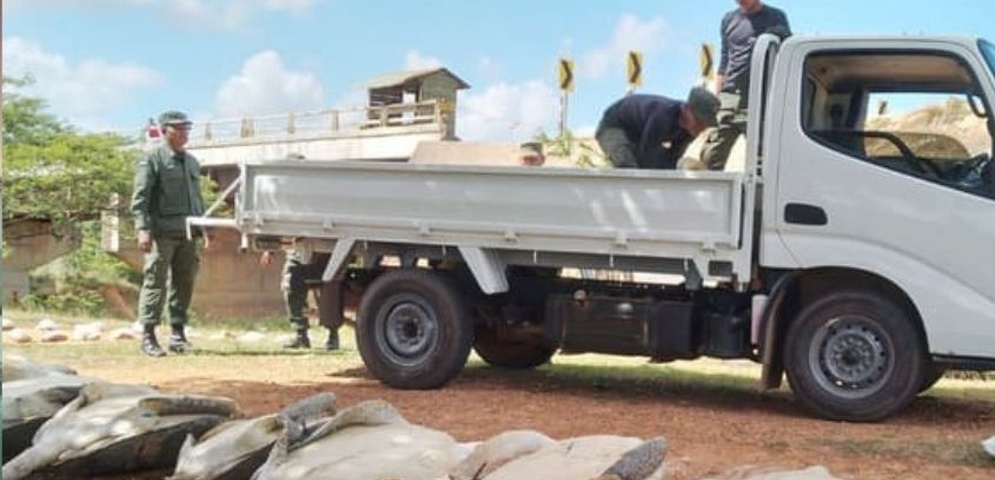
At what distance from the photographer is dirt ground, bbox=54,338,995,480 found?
5.12 m

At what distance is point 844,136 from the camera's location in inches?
257

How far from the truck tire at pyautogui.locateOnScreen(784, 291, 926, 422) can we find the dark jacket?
145 centimetres

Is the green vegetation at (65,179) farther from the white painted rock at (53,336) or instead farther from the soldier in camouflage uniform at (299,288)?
the soldier in camouflage uniform at (299,288)

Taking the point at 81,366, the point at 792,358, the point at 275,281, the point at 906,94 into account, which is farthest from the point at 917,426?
the point at 275,281

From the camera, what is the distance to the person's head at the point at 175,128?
9227 millimetres

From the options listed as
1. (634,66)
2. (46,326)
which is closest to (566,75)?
(634,66)

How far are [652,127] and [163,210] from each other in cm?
401

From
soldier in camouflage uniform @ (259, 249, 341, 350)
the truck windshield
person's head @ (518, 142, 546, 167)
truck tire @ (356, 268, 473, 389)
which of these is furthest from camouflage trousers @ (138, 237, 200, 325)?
the truck windshield

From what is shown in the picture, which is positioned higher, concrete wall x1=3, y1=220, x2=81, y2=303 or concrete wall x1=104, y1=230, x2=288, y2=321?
concrete wall x1=3, y1=220, x2=81, y2=303

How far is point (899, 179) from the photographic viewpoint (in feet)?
20.7

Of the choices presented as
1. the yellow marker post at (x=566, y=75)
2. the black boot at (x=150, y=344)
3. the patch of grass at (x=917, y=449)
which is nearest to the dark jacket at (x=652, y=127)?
the patch of grass at (x=917, y=449)

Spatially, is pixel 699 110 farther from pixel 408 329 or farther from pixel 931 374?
pixel 408 329

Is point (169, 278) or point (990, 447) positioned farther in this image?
point (169, 278)

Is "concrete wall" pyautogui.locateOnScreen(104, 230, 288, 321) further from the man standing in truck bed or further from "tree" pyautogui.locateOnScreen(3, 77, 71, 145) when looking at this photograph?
the man standing in truck bed
